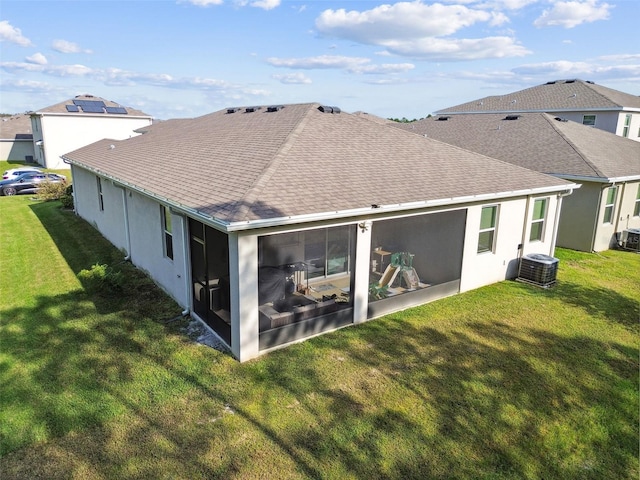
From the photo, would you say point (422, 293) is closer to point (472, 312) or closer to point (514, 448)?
point (472, 312)

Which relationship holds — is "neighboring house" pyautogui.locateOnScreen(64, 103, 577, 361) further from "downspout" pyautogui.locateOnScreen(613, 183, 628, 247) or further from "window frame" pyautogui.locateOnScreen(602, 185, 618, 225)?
"downspout" pyautogui.locateOnScreen(613, 183, 628, 247)

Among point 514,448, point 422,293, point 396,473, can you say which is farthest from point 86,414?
point 422,293

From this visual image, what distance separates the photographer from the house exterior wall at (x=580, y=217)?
51.2 ft

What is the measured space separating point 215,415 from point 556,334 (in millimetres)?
7004

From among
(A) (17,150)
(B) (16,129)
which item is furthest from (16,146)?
(B) (16,129)

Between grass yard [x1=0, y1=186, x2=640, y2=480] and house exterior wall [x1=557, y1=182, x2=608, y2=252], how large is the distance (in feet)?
19.8

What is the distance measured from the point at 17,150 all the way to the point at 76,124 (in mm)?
11136

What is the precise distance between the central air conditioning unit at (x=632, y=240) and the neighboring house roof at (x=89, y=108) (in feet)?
133

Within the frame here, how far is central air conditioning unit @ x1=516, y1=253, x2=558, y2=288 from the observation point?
1198 cm

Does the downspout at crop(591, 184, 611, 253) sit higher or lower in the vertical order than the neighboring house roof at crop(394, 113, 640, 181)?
lower

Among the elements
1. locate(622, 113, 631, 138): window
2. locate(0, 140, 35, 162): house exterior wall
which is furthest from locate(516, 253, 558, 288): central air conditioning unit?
locate(0, 140, 35, 162): house exterior wall

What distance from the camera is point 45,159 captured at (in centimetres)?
3875

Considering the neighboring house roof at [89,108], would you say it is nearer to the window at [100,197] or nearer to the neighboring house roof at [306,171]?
the window at [100,197]

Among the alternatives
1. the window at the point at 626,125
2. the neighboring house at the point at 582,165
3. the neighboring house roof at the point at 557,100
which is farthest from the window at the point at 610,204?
the window at the point at 626,125
